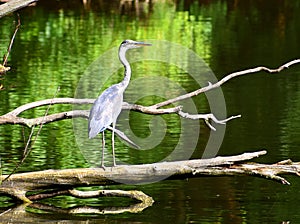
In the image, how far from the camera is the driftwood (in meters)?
8.22

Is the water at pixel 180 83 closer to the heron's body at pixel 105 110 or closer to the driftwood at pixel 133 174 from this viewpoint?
the driftwood at pixel 133 174

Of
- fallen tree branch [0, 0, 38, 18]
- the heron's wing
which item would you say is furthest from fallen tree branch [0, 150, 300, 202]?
fallen tree branch [0, 0, 38, 18]

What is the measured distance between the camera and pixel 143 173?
8336 millimetres

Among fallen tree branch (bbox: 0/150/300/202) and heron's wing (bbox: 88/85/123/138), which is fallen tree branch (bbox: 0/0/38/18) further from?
fallen tree branch (bbox: 0/150/300/202)

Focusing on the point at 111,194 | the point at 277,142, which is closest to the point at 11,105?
the point at 277,142

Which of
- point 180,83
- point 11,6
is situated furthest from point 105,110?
point 180,83

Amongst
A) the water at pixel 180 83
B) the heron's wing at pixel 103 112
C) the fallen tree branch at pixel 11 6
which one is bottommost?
the water at pixel 180 83

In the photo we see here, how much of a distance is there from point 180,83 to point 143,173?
802cm

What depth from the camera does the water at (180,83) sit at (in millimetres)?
8695

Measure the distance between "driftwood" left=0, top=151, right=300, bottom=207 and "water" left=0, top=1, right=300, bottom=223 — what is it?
0.16 meters

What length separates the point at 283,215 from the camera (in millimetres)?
8305

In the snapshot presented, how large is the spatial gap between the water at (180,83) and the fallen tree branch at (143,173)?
207mm

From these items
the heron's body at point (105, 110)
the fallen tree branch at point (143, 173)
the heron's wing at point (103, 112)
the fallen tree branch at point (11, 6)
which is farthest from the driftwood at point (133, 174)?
the fallen tree branch at point (11, 6)

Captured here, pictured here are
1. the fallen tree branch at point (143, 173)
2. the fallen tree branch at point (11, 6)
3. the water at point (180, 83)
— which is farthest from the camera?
the water at point (180, 83)
